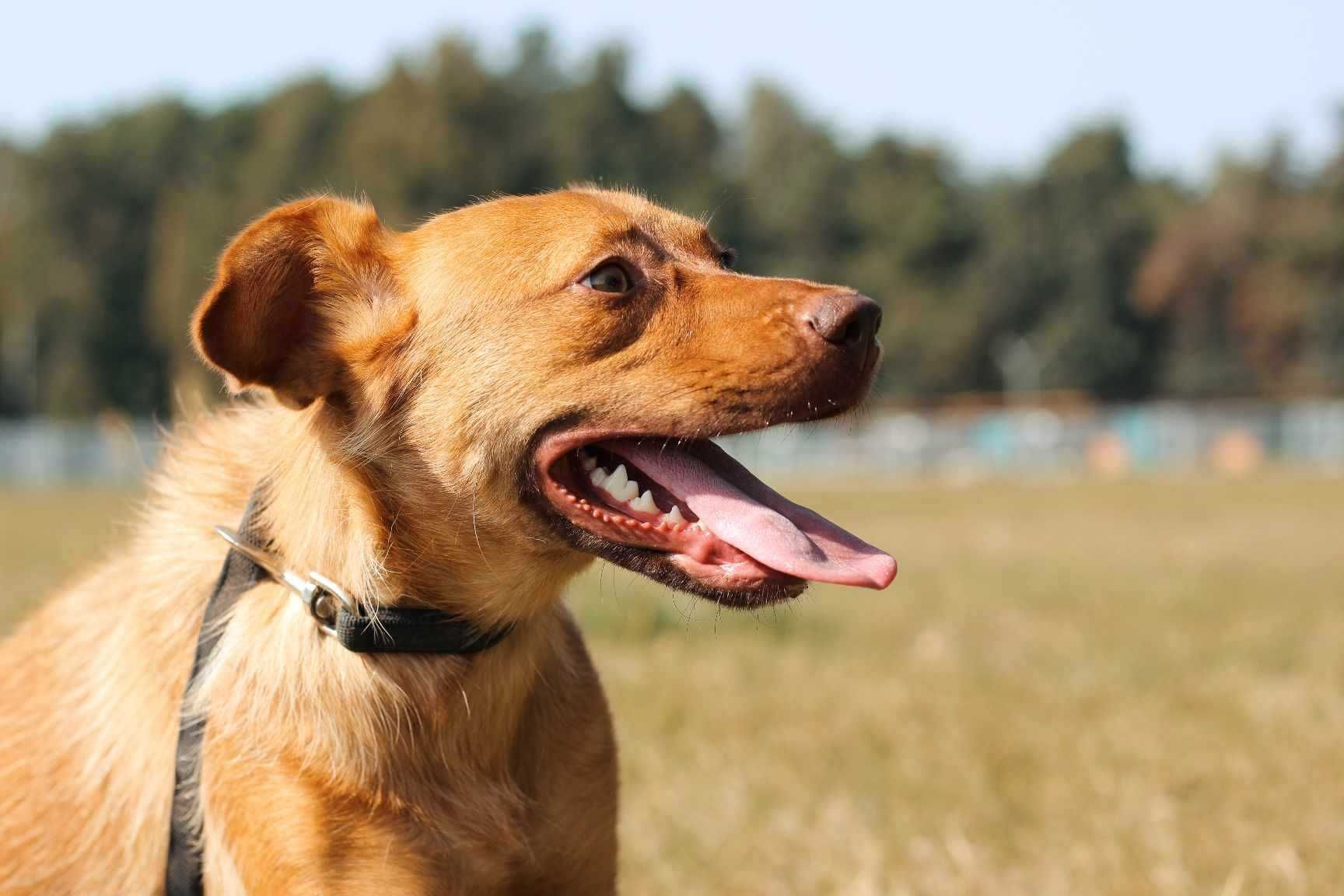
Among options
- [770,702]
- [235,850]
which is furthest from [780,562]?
[770,702]

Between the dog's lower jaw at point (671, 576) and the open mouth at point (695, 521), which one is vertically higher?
the open mouth at point (695, 521)

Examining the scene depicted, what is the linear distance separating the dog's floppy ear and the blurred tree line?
59853 mm

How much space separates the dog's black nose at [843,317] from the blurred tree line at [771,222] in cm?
6036

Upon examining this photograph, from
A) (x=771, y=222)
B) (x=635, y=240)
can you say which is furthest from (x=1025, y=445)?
(x=635, y=240)

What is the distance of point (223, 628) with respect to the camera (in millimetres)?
3324

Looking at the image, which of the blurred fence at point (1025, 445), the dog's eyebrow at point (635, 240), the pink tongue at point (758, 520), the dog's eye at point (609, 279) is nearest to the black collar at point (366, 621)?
the pink tongue at point (758, 520)

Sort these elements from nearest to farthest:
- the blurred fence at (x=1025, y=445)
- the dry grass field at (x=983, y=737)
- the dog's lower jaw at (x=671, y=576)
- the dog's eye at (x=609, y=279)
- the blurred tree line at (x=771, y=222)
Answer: the dog's lower jaw at (x=671, y=576), the dog's eye at (x=609, y=279), the dry grass field at (x=983, y=737), the blurred fence at (x=1025, y=445), the blurred tree line at (x=771, y=222)

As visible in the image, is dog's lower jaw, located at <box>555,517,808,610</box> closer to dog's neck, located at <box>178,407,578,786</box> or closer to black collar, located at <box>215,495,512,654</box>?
dog's neck, located at <box>178,407,578,786</box>

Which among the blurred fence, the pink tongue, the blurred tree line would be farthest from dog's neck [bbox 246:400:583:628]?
the blurred tree line

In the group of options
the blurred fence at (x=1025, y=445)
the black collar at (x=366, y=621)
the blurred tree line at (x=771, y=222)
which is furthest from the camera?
the blurred tree line at (x=771, y=222)

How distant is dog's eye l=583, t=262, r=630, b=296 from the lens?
3.35 meters

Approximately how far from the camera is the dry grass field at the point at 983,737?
4.49 m

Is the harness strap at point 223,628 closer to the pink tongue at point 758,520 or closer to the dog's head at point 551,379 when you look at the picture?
the dog's head at point 551,379

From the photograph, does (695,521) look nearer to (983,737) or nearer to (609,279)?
(609,279)
